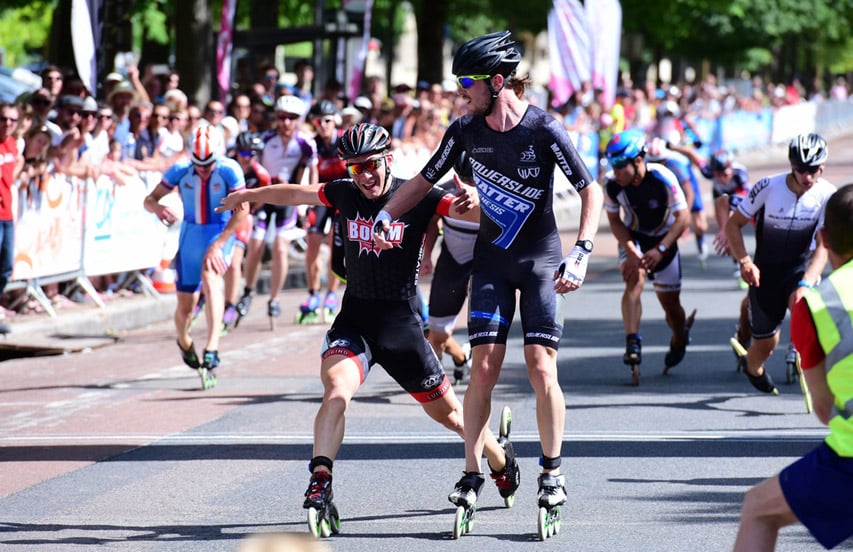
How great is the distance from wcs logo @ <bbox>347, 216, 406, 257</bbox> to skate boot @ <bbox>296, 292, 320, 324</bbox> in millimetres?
7670

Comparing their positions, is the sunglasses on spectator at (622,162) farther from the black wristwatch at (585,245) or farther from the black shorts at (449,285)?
Answer: the black wristwatch at (585,245)

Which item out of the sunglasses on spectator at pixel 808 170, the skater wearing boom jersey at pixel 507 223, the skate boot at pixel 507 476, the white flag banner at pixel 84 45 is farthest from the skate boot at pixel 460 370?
the white flag banner at pixel 84 45

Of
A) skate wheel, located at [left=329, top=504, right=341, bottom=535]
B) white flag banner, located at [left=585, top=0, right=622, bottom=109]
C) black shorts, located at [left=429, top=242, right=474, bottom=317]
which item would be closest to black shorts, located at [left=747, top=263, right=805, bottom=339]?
black shorts, located at [left=429, top=242, right=474, bottom=317]

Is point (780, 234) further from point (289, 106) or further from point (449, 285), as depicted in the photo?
point (289, 106)

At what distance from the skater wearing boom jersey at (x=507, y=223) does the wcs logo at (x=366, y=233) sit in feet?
0.50

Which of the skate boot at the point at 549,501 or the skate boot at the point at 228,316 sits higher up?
the skate boot at the point at 549,501

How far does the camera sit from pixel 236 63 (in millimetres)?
26406

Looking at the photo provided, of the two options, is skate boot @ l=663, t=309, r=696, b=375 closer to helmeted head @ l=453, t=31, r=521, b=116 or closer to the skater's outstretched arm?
the skater's outstretched arm

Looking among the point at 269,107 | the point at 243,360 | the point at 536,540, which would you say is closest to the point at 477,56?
the point at 536,540

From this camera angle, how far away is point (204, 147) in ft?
36.8

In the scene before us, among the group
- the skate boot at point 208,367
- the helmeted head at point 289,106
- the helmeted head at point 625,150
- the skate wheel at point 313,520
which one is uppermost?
the helmeted head at point 625,150

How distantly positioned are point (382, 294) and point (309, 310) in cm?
778

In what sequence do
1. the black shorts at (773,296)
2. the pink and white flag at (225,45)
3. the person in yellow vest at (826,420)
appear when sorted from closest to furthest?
1. the person in yellow vest at (826,420)
2. the black shorts at (773,296)
3. the pink and white flag at (225,45)

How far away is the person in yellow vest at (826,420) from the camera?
4.36m
